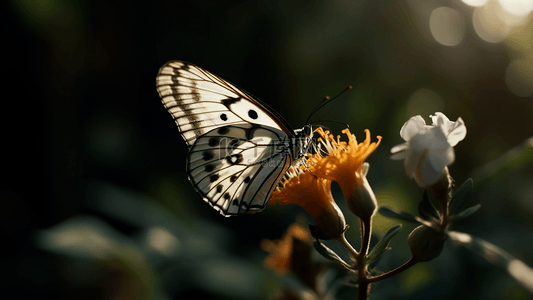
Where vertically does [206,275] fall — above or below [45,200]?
above

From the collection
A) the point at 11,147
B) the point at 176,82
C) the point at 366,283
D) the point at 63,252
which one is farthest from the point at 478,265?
the point at 11,147

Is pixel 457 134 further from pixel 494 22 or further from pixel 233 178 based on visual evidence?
pixel 494 22

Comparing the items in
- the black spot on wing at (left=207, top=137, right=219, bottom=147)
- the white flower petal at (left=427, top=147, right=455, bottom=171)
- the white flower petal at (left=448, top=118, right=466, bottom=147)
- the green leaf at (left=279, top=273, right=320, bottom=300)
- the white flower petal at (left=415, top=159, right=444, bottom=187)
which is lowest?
the green leaf at (left=279, top=273, right=320, bottom=300)

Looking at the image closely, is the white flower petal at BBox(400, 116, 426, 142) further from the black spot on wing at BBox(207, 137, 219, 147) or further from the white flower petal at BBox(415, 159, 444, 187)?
the black spot on wing at BBox(207, 137, 219, 147)

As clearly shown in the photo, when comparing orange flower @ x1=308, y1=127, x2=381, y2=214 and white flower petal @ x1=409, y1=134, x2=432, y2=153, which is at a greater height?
Answer: white flower petal @ x1=409, y1=134, x2=432, y2=153

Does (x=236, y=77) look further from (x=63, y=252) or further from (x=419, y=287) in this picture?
(x=419, y=287)

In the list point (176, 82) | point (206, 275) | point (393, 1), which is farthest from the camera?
point (393, 1)

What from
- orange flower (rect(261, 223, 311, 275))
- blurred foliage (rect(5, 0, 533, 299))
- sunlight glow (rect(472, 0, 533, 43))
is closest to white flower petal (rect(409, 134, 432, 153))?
orange flower (rect(261, 223, 311, 275))
